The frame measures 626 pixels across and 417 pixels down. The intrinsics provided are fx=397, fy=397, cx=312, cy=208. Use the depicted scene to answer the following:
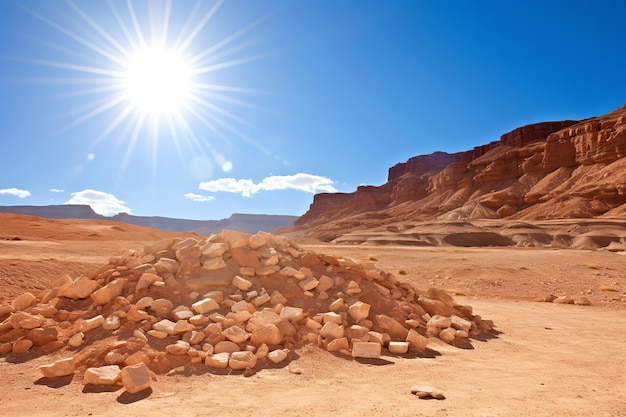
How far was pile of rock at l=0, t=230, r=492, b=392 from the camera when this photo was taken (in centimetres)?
516

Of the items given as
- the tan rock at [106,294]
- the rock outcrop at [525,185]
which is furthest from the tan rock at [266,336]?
the rock outcrop at [525,185]

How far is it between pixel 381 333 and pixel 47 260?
41.3 ft

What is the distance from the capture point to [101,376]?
174 inches

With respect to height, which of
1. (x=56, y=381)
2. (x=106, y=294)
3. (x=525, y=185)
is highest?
(x=525, y=185)

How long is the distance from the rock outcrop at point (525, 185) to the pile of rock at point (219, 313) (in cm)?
5641

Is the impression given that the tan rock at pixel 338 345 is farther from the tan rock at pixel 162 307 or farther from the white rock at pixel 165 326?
the tan rock at pixel 162 307

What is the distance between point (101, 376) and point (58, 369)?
2.31 feet

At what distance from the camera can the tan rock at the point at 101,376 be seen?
4398mm

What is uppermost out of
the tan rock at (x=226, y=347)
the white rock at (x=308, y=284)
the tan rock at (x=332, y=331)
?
the white rock at (x=308, y=284)

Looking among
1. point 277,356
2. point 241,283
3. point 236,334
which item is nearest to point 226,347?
point 236,334

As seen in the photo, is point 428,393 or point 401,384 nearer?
point 428,393

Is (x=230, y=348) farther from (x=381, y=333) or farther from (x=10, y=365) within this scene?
(x=10, y=365)

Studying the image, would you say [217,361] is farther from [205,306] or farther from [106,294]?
[106,294]

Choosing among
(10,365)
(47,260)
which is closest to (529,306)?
(10,365)
